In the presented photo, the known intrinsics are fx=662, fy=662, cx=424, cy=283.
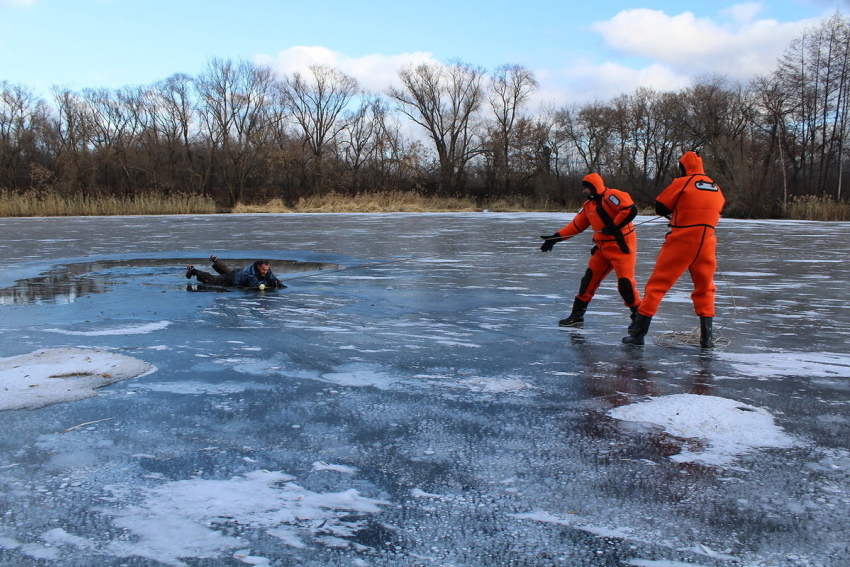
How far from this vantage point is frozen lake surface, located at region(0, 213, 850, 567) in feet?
7.47

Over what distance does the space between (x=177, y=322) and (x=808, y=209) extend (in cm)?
2604

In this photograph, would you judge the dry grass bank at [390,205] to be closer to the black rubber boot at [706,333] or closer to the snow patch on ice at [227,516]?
the black rubber boot at [706,333]

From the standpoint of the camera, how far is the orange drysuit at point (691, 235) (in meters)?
5.19

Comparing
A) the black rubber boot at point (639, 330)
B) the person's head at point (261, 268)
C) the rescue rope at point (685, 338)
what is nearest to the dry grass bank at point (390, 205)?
the person's head at point (261, 268)

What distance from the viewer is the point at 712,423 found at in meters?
3.45

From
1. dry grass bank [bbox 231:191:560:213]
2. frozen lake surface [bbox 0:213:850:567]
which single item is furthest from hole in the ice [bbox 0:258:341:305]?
dry grass bank [bbox 231:191:560:213]

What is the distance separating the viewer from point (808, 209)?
25594 mm

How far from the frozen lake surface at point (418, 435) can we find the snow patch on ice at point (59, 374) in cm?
3

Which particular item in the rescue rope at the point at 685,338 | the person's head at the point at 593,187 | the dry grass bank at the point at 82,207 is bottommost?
the rescue rope at the point at 685,338

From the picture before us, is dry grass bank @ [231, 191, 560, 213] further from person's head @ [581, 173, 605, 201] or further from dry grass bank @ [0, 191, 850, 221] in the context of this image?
person's head @ [581, 173, 605, 201]

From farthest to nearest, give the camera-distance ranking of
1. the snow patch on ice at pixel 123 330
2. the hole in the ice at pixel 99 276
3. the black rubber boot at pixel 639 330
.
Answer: the hole in the ice at pixel 99 276 < the snow patch on ice at pixel 123 330 < the black rubber boot at pixel 639 330

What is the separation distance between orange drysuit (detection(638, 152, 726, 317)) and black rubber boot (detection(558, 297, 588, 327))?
0.82 meters

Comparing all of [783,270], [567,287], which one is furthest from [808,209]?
[567,287]

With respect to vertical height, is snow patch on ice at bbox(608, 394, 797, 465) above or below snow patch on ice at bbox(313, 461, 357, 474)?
above
